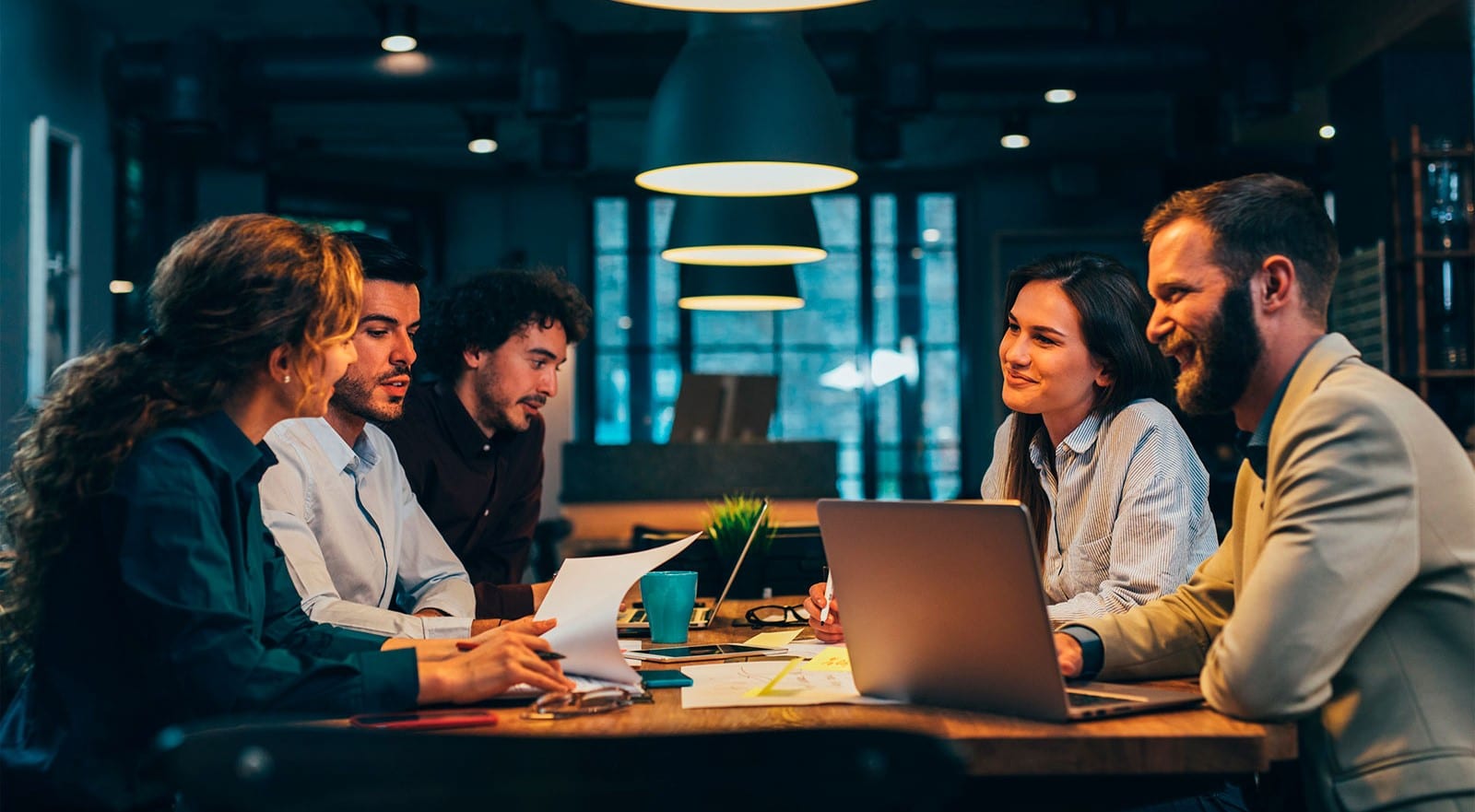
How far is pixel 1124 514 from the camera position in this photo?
7.30 feet

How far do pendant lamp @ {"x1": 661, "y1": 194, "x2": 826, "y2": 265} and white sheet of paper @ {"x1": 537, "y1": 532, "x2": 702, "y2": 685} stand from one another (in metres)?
3.28

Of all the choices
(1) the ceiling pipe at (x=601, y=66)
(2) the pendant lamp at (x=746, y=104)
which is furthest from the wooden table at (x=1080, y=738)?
(1) the ceiling pipe at (x=601, y=66)

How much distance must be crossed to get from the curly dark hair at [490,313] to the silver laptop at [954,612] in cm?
197

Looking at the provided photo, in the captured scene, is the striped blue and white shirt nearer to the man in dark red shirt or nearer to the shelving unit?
the man in dark red shirt

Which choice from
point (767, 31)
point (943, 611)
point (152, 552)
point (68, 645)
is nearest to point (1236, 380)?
point (943, 611)

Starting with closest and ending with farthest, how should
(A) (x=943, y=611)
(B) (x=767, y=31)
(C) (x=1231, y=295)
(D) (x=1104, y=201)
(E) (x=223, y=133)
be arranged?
(A) (x=943, y=611)
(C) (x=1231, y=295)
(B) (x=767, y=31)
(E) (x=223, y=133)
(D) (x=1104, y=201)

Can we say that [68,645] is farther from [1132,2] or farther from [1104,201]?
[1104,201]

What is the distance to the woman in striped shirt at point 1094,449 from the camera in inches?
86.5

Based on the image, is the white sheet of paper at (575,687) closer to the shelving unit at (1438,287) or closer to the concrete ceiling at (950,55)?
the concrete ceiling at (950,55)

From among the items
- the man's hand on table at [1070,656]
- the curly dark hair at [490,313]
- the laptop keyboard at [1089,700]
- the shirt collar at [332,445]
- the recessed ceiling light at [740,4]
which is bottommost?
the laptop keyboard at [1089,700]

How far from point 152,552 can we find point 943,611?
2.90 feet

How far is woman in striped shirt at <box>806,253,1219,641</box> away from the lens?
2.20m

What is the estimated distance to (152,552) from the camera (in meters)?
1.48

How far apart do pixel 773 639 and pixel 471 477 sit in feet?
4.42
